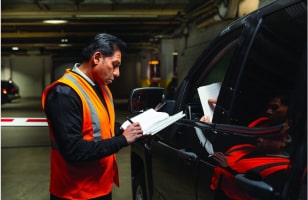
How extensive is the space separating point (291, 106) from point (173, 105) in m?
1.68

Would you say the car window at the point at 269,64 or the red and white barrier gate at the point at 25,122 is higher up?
the car window at the point at 269,64

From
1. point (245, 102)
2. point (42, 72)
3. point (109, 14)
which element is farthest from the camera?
point (42, 72)

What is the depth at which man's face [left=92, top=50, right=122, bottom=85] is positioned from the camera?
2408 millimetres

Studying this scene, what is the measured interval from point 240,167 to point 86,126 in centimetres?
95

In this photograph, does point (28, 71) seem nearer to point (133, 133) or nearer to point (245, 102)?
point (133, 133)

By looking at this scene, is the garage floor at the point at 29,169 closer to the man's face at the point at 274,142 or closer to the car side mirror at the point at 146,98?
the car side mirror at the point at 146,98

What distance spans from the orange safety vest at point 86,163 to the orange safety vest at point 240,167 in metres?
0.75

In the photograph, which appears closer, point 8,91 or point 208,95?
point 208,95

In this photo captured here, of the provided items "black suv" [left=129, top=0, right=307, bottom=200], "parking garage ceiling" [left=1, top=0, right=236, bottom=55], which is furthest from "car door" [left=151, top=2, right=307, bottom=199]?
"parking garage ceiling" [left=1, top=0, right=236, bottom=55]

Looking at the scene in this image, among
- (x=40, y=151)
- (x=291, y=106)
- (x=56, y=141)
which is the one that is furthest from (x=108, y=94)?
(x=40, y=151)

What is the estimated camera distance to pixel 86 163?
7.98 ft

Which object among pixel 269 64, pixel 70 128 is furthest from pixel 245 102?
pixel 70 128

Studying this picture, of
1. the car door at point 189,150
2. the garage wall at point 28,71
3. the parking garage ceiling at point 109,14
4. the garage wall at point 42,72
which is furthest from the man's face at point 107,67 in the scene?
the garage wall at point 28,71

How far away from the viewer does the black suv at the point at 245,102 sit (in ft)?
5.07
